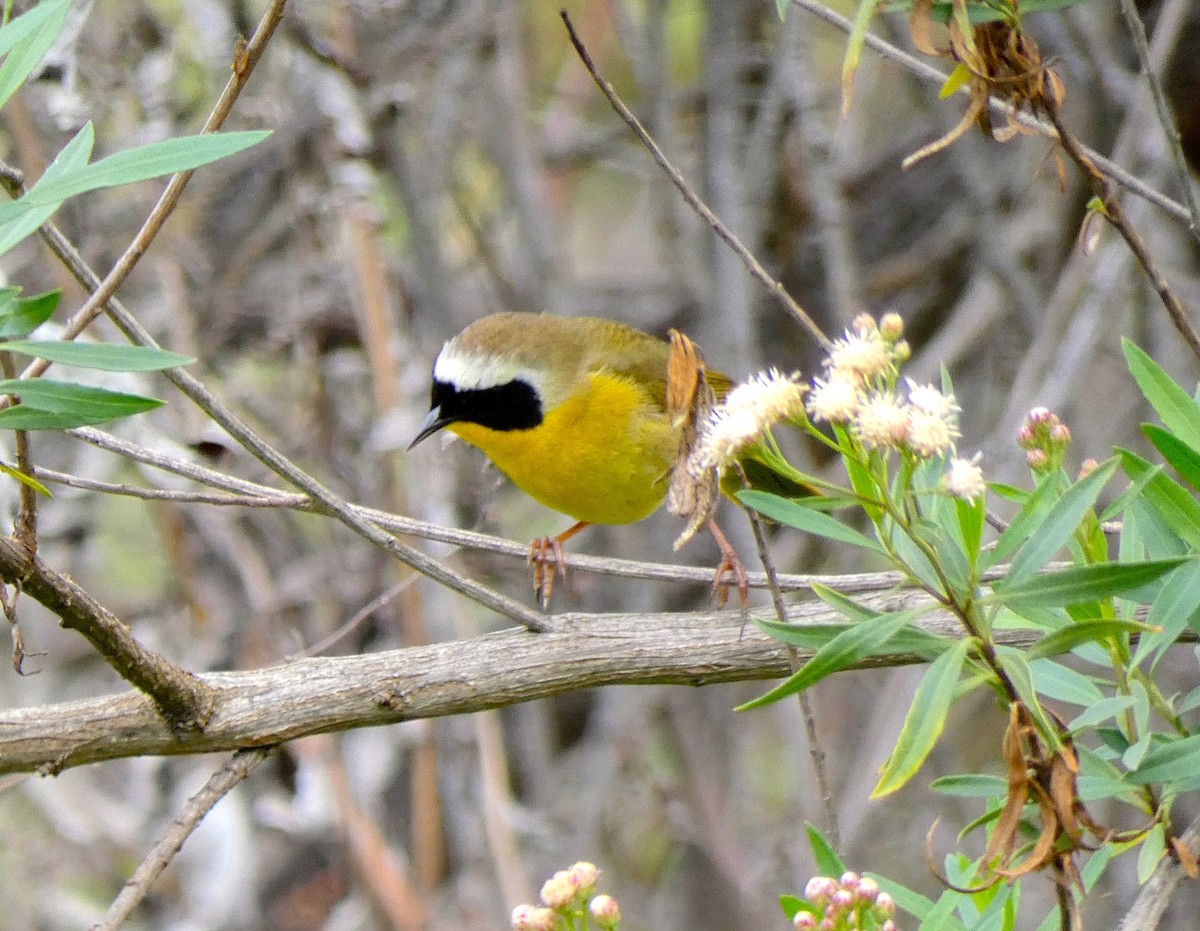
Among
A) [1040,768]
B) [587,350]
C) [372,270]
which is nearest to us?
[1040,768]

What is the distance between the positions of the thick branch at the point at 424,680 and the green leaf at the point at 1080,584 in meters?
0.55

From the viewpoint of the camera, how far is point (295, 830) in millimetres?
3744

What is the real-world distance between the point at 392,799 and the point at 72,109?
2407mm

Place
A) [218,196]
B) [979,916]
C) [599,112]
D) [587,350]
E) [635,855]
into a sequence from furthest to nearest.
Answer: [599,112]
[635,855]
[218,196]
[587,350]
[979,916]

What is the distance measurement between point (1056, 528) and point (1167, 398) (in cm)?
28

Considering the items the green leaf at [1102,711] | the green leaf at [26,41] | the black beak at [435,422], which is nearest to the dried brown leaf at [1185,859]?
the green leaf at [1102,711]

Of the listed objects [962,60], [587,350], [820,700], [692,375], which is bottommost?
[692,375]

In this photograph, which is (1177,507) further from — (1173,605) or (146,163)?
(146,163)

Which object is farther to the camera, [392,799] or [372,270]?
[392,799]

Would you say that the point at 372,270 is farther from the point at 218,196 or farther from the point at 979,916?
the point at 979,916

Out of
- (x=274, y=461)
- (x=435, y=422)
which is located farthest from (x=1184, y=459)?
(x=435, y=422)

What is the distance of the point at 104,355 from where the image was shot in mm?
1322

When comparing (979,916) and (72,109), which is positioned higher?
(72,109)

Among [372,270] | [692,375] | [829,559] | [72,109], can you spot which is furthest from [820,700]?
[692,375]
